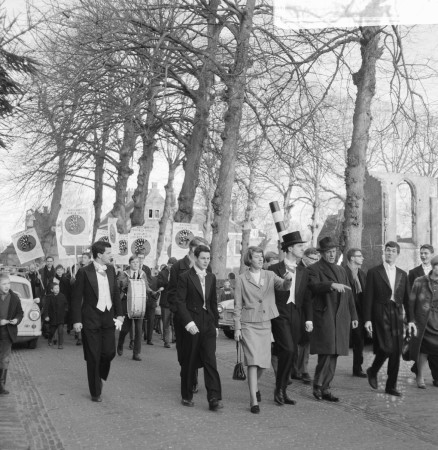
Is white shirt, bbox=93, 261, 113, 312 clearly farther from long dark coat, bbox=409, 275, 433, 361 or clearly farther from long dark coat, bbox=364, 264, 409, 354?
long dark coat, bbox=409, 275, 433, 361

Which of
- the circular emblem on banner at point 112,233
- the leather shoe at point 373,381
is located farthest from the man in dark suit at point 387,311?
the circular emblem on banner at point 112,233

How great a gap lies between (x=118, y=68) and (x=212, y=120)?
22.3 ft

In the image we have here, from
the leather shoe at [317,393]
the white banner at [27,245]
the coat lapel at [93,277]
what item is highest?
the white banner at [27,245]

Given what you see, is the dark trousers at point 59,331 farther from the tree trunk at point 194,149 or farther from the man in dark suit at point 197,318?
the man in dark suit at point 197,318

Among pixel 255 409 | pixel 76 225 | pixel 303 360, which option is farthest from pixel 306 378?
pixel 76 225

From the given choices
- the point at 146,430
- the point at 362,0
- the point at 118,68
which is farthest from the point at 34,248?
the point at 362,0

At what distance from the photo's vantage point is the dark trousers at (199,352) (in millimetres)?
8680

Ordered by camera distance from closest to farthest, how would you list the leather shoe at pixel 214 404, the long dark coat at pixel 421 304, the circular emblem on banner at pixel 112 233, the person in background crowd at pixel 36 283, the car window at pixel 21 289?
the leather shoe at pixel 214 404, the long dark coat at pixel 421 304, the car window at pixel 21 289, the person in background crowd at pixel 36 283, the circular emblem on banner at pixel 112 233

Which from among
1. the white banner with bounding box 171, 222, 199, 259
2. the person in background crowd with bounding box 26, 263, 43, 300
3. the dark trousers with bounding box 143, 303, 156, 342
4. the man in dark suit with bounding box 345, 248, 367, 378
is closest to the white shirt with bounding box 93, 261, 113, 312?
the man in dark suit with bounding box 345, 248, 367, 378

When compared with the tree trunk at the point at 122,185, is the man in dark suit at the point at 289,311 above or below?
below

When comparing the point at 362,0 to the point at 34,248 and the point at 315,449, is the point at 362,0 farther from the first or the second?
the point at 34,248

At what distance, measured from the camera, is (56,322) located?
16828 mm

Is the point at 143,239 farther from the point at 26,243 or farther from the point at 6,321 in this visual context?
the point at 6,321

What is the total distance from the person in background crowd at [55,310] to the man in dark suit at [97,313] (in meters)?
7.41
